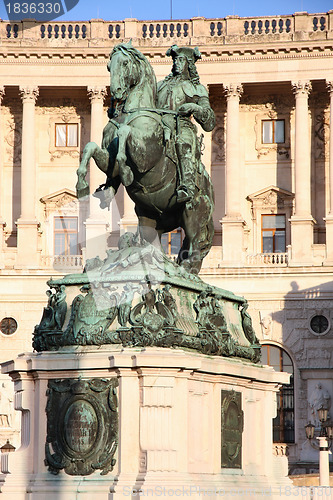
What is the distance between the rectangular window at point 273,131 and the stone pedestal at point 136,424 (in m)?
44.4

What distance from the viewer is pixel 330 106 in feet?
185

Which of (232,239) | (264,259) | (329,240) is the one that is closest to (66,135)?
(232,239)

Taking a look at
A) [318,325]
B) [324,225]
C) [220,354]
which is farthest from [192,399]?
[324,225]

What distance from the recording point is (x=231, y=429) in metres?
14.8

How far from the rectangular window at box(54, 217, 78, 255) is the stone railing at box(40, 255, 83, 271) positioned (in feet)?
3.51

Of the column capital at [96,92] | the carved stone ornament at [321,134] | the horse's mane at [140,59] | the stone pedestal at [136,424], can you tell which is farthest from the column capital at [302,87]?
the stone pedestal at [136,424]

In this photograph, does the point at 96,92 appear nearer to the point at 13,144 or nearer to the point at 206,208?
the point at 13,144

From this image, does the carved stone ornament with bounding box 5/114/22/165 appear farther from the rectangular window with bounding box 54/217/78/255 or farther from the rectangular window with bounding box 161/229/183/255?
the rectangular window with bounding box 161/229/183/255

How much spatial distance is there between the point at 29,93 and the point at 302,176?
12.6 m

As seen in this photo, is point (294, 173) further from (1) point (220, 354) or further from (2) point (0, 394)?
(1) point (220, 354)

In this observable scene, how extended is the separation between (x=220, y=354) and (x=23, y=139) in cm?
4305

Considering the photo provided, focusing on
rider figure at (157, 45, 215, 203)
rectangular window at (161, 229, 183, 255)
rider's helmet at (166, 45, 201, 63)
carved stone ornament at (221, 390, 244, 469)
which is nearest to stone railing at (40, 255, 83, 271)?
rectangular window at (161, 229, 183, 255)

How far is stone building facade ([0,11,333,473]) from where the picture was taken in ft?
172

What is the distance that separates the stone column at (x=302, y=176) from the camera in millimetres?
54688
